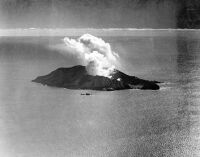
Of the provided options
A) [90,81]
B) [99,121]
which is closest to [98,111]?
[99,121]

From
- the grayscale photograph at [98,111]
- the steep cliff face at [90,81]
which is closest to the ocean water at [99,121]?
the grayscale photograph at [98,111]

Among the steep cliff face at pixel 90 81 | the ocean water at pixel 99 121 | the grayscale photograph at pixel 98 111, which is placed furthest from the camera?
the steep cliff face at pixel 90 81

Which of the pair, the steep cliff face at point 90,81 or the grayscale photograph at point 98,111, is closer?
the grayscale photograph at point 98,111

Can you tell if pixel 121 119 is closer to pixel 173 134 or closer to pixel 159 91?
pixel 173 134

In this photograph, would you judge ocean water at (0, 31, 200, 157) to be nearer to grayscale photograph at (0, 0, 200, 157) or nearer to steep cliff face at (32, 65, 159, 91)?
grayscale photograph at (0, 0, 200, 157)

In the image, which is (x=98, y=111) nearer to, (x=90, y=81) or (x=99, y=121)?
(x=99, y=121)

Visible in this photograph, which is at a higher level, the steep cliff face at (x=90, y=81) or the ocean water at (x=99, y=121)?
the steep cliff face at (x=90, y=81)

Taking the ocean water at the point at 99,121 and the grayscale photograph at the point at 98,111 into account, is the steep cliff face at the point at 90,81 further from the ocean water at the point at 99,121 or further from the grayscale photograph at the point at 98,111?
the ocean water at the point at 99,121

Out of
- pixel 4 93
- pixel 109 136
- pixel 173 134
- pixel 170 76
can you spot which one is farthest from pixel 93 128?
Result: pixel 170 76
